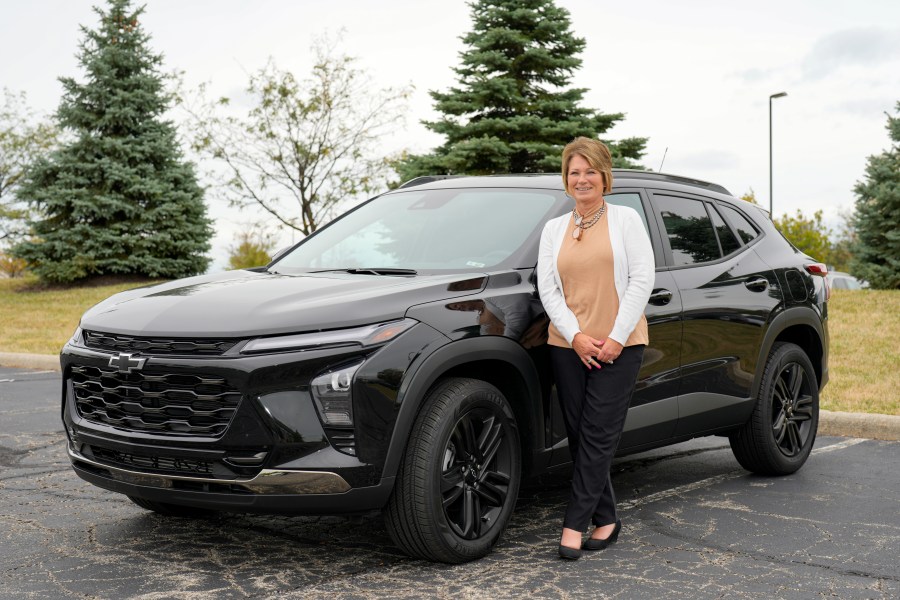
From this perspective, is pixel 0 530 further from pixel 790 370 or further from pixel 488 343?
pixel 790 370

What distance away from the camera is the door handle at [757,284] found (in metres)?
5.96

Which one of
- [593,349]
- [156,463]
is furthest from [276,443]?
[593,349]

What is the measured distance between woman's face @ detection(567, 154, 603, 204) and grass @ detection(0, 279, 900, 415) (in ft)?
16.2

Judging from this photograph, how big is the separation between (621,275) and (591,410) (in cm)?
60

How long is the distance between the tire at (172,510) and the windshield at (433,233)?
1.31m

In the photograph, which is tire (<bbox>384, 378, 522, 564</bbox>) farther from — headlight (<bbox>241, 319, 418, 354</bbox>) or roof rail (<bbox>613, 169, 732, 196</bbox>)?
roof rail (<bbox>613, 169, 732, 196</bbox>)

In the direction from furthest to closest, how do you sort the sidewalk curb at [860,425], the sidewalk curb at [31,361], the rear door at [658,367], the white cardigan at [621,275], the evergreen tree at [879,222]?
the evergreen tree at [879,222] < the sidewalk curb at [31,361] < the sidewalk curb at [860,425] < the rear door at [658,367] < the white cardigan at [621,275]

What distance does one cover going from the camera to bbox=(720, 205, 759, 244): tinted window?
20.5 feet

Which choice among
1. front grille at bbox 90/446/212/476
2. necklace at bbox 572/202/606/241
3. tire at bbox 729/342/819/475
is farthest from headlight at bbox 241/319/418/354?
tire at bbox 729/342/819/475

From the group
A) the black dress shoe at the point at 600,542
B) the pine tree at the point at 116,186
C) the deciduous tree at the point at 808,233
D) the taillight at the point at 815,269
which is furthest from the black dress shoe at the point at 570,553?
the deciduous tree at the point at 808,233

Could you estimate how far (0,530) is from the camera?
506cm

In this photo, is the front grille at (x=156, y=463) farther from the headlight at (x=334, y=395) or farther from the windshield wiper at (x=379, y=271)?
the windshield wiper at (x=379, y=271)

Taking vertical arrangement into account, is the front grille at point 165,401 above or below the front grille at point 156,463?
above

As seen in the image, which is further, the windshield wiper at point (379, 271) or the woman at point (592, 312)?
the windshield wiper at point (379, 271)
